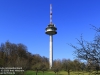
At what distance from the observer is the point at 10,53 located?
77.1m

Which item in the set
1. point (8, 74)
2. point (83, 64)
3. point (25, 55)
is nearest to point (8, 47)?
point (25, 55)

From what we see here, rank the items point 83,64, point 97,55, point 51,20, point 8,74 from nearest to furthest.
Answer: point 97,55, point 83,64, point 8,74, point 51,20

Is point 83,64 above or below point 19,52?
below

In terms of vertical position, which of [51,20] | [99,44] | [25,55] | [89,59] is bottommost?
[89,59]

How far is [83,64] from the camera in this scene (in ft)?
13.5

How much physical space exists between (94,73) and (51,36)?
3446 inches

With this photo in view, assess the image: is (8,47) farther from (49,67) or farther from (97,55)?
(97,55)

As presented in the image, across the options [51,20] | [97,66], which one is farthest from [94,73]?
[51,20]

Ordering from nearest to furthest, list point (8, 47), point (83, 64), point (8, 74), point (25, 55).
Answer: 1. point (83, 64)
2. point (8, 74)
3. point (8, 47)
4. point (25, 55)

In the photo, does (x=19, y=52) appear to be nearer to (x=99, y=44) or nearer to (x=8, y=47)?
(x=8, y=47)

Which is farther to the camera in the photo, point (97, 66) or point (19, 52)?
point (19, 52)

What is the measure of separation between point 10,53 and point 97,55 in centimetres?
7545

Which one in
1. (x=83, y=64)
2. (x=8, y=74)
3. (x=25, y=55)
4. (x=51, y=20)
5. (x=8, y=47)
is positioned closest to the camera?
(x=83, y=64)

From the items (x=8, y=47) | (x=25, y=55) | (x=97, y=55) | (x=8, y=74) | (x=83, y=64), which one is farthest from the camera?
(x=25, y=55)
